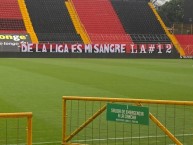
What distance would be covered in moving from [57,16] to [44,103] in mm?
49386

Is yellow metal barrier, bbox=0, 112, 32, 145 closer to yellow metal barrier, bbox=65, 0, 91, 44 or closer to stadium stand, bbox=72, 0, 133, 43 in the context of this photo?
yellow metal barrier, bbox=65, 0, 91, 44

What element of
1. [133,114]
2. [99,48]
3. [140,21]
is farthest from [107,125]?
[140,21]

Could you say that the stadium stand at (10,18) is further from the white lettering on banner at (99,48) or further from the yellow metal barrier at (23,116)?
the yellow metal barrier at (23,116)

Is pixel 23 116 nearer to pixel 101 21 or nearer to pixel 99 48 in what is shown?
pixel 99 48

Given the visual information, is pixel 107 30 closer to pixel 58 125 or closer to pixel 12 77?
pixel 12 77

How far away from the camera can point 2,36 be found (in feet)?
180

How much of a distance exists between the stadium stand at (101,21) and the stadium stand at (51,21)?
7.59ft

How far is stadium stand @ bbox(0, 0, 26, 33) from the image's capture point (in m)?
58.2

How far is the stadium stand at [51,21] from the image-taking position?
57438mm

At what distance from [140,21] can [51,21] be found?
12954 mm

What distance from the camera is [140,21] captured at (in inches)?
2594

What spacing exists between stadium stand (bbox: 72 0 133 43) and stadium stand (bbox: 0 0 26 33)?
865 centimetres

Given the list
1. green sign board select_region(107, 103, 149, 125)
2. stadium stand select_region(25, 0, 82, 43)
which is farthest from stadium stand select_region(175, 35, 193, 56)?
green sign board select_region(107, 103, 149, 125)

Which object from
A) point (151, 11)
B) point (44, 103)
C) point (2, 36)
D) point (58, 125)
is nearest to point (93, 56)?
point (2, 36)
